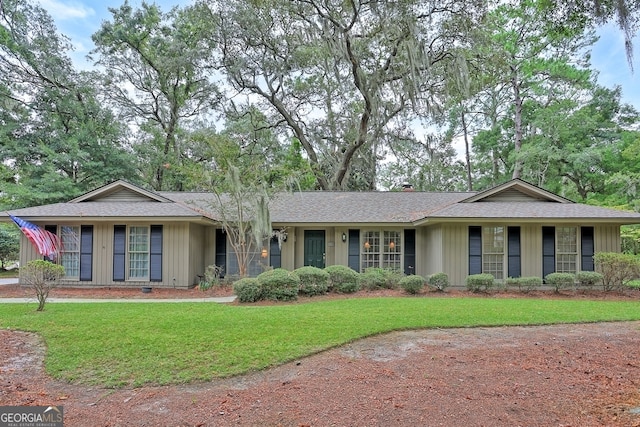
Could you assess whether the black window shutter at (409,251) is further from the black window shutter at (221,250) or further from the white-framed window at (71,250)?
the white-framed window at (71,250)

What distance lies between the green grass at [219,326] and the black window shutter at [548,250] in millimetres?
2042

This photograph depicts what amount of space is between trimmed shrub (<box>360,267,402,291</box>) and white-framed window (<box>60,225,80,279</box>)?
878 centimetres

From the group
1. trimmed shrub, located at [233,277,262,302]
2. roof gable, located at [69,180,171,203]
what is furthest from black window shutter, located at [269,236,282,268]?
roof gable, located at [69,180,171,203]

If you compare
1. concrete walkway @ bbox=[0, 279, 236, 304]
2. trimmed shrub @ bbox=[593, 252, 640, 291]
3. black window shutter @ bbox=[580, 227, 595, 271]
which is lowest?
concrete walkway @ bbox=[0, 279, 236, 304]

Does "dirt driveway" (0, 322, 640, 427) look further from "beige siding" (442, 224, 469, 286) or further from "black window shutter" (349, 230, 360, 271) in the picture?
"black window shutter" (349, 230, 360, 271)

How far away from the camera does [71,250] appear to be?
12109 millimetres

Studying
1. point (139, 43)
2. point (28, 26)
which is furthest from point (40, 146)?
point (139, 43)

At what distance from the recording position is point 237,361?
4.60 metres

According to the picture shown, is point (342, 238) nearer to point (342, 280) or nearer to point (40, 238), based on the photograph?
point (342, 280)

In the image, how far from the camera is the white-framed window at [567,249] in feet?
38.2

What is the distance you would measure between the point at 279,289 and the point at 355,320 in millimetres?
3202

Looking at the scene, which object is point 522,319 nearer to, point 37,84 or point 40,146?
point 40,146

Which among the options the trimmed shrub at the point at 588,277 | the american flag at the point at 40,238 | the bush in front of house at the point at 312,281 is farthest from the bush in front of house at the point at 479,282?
the american flag at the point at 40,238

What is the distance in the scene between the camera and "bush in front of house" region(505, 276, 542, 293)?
10.9 m
